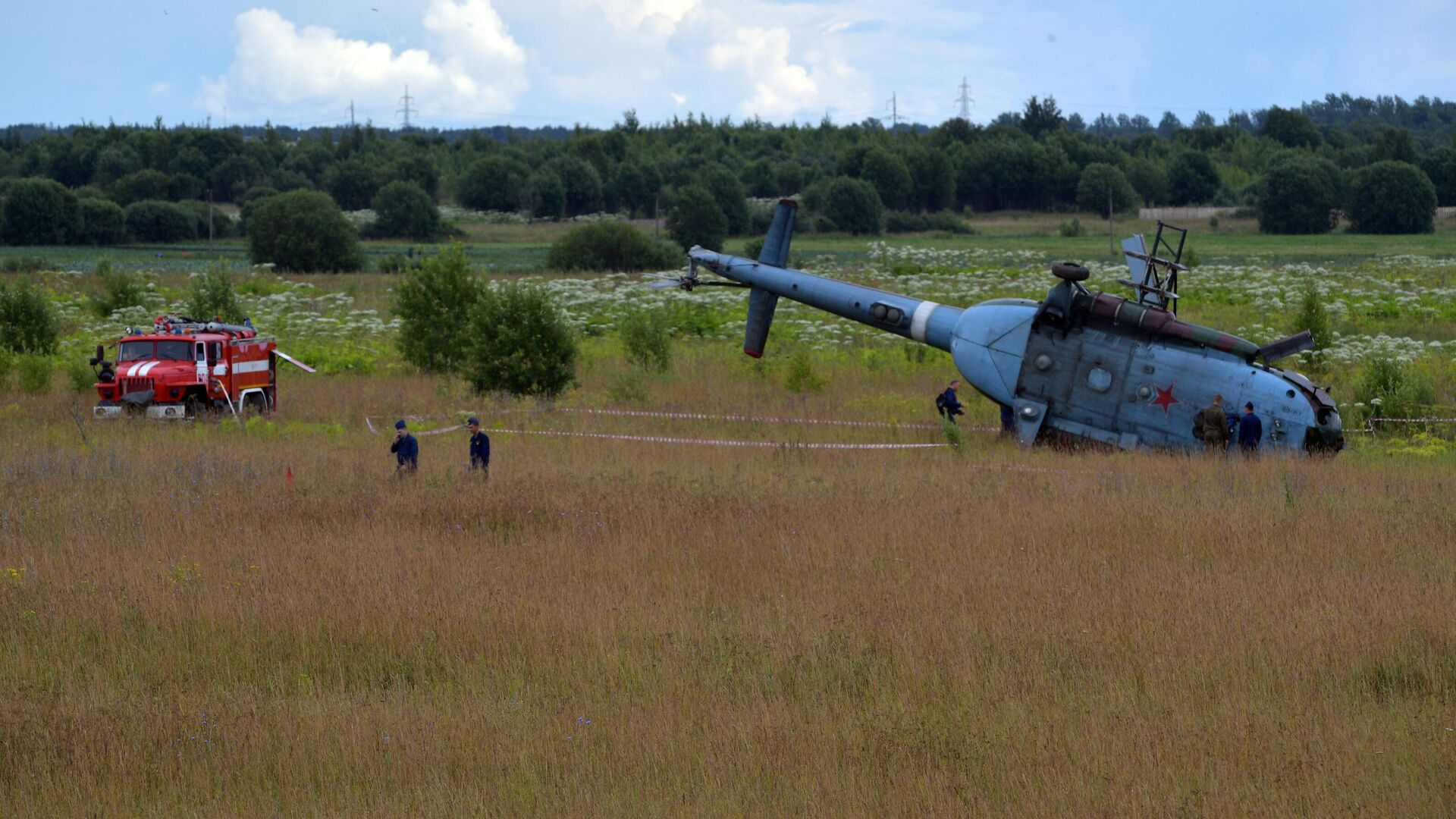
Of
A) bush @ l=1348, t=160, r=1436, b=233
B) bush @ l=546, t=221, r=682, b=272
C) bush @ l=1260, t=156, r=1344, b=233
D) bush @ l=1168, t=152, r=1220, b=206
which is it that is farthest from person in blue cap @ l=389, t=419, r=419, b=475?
bush @ l=1168, t=152, r=1220, b=206

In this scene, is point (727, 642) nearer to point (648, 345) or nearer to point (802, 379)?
point (802, 379)

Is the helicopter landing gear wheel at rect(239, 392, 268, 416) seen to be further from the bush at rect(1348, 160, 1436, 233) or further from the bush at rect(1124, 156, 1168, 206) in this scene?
the bush at rect(1124, 156, 1168, 206)

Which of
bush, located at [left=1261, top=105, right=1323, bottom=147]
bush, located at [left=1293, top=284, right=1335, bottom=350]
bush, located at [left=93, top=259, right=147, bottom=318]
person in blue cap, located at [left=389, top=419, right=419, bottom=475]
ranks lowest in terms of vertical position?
person in blue cap, located at [left=389, top=419, right=419, bottom=475]

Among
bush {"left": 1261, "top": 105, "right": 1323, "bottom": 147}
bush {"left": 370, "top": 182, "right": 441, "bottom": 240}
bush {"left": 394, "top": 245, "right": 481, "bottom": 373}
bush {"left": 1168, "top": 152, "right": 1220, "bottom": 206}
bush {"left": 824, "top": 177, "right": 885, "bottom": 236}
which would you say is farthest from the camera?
bush {"left": 1261, "top": 105, "right": 1323, "bottom": 147}

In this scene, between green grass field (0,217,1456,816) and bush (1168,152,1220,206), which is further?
bush (1168,152,1220,206)

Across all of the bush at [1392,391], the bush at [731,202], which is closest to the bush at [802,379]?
the bush at [1392,391]

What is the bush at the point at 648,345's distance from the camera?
28609 millimetres

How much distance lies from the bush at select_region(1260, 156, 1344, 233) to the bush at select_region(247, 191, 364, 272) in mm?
65872

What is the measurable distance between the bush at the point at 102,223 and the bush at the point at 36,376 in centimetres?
6950

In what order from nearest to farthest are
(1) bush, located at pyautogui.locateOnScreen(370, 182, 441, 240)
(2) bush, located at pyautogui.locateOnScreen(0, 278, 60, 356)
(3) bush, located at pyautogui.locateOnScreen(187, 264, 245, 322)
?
(2) bush, located at pyautogui.locateOnScreen(0, 278, 60, 356)
(3) bush, located at pyautogui.locateOnScreen(187, 264, 245, 322)
(1) bush, located at pyautogui.locateOnScreen(370, 182, 441, 240)

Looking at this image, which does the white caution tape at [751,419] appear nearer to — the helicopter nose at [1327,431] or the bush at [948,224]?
the helicopter nose at [1327,431]

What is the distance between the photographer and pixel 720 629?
979 centimetres

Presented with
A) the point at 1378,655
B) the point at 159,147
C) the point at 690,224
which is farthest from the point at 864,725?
the point at 159,147

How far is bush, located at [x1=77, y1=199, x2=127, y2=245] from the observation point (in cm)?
8869
